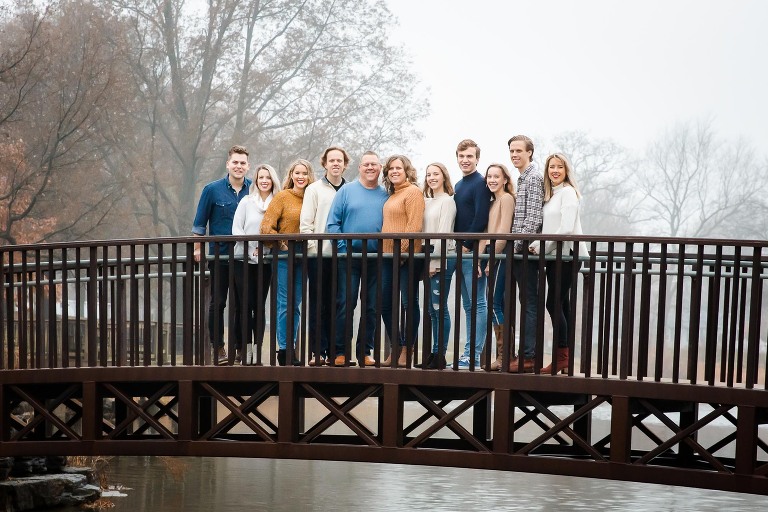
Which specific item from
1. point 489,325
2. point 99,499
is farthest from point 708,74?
point 489,325

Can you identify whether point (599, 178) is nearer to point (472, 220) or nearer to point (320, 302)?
point (472, 220)

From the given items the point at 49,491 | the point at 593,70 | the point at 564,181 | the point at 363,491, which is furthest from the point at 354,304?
the point at 593,70

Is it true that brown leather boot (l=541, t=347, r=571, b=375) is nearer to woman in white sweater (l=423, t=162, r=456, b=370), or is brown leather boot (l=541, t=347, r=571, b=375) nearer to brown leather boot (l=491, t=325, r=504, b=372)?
brown leather boot (l=491, t=325, r=504, b=372)

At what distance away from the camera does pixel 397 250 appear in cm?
1080

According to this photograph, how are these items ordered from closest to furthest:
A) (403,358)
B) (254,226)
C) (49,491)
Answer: (254,226)
(403,358)
(49,491)

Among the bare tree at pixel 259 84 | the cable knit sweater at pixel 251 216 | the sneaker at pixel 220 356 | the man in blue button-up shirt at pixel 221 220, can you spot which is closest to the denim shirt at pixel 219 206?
the man in blue button-up shirt at pixel 221 220

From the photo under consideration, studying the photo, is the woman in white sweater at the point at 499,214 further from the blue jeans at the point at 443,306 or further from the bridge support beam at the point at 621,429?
the bridge support beam at the point at 621,429

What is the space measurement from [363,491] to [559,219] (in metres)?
14.1

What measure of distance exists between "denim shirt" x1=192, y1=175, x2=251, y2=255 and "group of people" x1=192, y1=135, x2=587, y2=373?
0.68ft

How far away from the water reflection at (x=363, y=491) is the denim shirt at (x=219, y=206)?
31.1 ft

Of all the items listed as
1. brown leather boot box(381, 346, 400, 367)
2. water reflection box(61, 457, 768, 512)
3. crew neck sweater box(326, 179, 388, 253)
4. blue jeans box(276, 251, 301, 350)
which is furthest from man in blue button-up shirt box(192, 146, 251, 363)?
water reflection box(61, 457, 768, 512)

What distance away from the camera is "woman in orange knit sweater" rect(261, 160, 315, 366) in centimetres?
1126

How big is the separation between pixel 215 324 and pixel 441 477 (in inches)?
593

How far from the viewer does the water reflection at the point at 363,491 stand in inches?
856
